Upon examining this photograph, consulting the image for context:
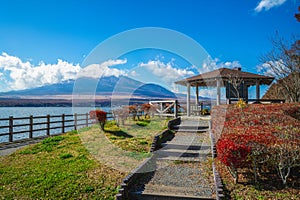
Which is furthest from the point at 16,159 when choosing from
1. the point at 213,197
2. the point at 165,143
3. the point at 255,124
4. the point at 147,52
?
the point at 255,124

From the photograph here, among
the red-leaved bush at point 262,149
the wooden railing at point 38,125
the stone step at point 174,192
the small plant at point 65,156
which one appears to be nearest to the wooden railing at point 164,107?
the wooden railing at point 38,125

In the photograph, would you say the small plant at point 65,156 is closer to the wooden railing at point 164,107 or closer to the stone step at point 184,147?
the stone step at point 184,147

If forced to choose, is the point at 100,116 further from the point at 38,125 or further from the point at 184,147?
the point at 184,147

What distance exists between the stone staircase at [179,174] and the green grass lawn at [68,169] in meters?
0.64

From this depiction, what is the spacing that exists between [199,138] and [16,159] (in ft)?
22.0

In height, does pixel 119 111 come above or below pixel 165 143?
above

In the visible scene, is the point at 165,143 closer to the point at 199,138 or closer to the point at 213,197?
the point at 199,138

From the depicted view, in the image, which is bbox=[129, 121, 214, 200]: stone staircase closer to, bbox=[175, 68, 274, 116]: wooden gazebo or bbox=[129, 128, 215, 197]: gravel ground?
bbox=[129, 128, 215, 197]: gravel ground

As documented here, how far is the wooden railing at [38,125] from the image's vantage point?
983 cm

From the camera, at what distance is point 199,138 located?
28.1 ft

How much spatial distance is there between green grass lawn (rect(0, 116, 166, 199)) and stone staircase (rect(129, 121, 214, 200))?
64cm

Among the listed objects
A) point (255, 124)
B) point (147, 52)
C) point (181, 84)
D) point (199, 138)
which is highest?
point (147, 52)

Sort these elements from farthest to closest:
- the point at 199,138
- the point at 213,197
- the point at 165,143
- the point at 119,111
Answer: the point at 119,111 → the point at 199,138 → the point at 165,143 → the point at 213,197

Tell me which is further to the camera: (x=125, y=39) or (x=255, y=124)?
(x=125, y=39)
